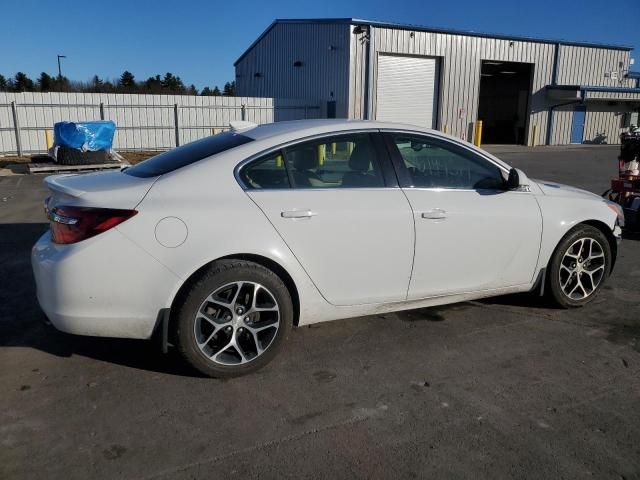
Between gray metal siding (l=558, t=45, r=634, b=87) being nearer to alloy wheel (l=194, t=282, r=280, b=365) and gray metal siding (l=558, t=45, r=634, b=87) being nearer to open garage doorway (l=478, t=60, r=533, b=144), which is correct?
open garage doorway (l=478, t=60, r=533, b=144)

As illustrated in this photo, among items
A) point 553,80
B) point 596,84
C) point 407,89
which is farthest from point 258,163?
point 596,84

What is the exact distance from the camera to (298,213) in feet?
11.5

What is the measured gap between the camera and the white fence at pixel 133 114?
64.4ft

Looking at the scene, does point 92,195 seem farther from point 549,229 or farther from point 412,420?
point 549,229

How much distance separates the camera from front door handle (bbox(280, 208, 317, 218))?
3.48m

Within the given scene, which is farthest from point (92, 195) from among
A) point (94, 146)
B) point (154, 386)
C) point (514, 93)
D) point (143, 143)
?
point (514, 93)

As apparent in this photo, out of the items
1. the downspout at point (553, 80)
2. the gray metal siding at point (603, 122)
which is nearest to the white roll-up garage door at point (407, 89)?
the downspout at point (553, 80)

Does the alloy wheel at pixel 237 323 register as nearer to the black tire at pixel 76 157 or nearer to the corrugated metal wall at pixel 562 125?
the black tire at pixel 76 157

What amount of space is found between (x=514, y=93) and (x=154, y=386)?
119 ft

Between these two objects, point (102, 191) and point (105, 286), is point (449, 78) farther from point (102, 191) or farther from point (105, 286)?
point (105, 286)

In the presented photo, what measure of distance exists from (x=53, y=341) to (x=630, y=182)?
7.43 meters

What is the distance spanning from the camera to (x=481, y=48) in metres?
28.4

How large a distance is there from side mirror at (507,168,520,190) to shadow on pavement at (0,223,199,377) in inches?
104

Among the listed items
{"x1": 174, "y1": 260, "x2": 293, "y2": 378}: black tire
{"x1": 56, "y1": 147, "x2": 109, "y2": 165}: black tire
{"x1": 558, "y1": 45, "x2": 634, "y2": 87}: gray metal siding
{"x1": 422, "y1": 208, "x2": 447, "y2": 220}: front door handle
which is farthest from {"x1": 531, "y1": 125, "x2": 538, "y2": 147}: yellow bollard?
{"x1": 174, "y1": 260, "x2": 293, "y2": 378}: black tire
